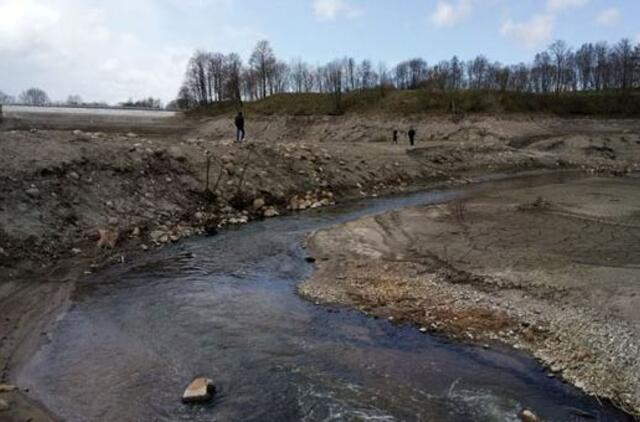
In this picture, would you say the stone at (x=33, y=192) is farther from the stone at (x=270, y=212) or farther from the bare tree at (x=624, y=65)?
the bare tree at (x=624, y=65)

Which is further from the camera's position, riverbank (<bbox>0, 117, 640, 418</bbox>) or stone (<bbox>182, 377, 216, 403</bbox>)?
riverbank (<bbox>0, 117, 640, 418</bbox>)

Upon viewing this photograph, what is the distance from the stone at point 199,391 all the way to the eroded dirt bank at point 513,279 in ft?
14.9

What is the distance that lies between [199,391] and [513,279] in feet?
27.8

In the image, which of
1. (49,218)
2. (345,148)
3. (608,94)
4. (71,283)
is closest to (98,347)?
(71,283)

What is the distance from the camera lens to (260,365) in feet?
33.5

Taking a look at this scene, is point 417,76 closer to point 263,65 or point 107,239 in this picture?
point 263,65

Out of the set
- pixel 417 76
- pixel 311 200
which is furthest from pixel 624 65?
pixel 311 200

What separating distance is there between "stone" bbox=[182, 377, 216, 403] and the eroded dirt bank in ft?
14.9

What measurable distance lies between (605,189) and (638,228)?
12.6 m

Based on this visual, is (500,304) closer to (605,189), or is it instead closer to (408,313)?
(408,313)

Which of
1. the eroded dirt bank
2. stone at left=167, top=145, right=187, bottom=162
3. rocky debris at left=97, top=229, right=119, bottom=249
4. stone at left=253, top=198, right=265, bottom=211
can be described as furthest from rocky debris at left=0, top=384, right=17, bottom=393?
stone at left=167, top=145, right=187, bottom=162

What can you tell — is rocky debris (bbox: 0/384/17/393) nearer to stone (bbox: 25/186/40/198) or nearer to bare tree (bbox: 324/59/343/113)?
stone (bbox: 25/186/40/198)

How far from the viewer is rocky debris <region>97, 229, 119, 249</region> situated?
17859mm

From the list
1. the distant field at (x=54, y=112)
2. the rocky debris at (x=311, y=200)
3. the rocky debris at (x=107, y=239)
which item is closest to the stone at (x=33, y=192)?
the rocky debris at (x=107, y=239)
